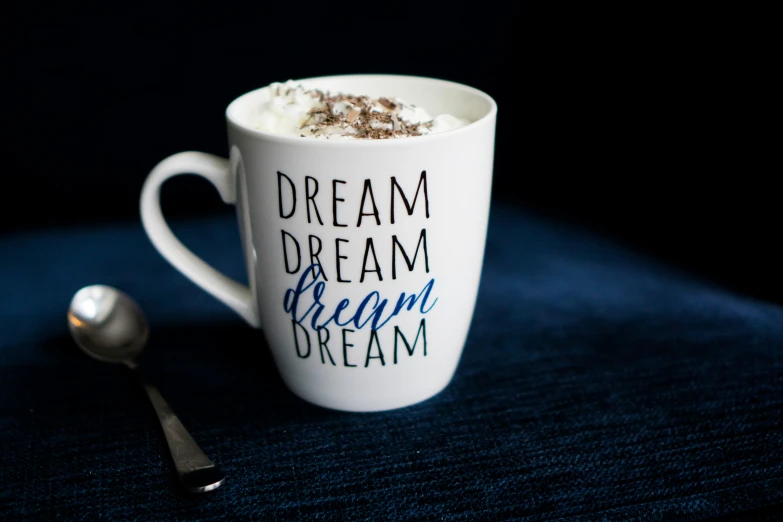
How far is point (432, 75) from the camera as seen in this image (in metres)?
1.11

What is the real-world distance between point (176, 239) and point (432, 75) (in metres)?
0.57

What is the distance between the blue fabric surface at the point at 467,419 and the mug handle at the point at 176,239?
78 millimetres

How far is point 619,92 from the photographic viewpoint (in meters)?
1.06

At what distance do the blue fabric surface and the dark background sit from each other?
176 mm

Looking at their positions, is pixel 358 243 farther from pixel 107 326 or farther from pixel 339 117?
pixel 107 326

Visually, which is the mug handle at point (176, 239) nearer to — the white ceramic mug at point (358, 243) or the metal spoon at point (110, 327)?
the white ceramic mug at point (358, 243)

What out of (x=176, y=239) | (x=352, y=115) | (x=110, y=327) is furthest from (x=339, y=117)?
(x=110, y=327)

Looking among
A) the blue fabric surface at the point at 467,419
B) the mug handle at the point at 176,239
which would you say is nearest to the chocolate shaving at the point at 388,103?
the mug handle at the point at 176,239

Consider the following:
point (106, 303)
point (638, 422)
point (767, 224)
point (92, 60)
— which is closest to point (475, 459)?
point (638, 422)

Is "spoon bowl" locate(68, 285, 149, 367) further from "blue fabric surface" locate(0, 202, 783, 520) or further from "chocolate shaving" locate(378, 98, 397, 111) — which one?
"chocolate shaving" locate(378, 98, 397, 111)

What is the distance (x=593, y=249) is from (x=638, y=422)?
1.28ft

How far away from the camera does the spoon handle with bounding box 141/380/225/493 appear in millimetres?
541

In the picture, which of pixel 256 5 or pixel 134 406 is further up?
pixel 256 5

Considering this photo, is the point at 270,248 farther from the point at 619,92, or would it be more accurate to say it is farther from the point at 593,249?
the point at 619,92
